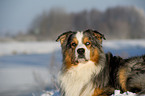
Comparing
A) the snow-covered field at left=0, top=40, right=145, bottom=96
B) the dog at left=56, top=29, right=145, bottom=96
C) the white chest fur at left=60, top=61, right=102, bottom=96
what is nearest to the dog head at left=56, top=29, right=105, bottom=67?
the dog at left=56, top=29, right=145, bottom=96

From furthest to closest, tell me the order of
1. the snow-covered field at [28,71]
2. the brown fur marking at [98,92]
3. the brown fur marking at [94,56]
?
the snow-covered field at [28,71] → the brown fur marking at [94,56] → the brown fur marking at [98,92]

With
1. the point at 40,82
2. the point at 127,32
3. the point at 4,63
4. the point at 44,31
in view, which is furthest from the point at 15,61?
the point at 127,32

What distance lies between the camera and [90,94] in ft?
13.9

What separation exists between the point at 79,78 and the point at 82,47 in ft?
2.72

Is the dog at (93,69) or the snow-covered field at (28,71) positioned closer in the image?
the dog at (93,69)

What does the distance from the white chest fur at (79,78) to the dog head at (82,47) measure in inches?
6.2

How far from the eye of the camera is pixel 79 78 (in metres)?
4.48

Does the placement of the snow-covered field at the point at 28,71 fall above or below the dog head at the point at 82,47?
below

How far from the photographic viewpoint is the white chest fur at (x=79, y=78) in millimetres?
4379

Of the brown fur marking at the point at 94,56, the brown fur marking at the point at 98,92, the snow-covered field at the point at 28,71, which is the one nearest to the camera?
the brown fur marking at the point at 98,92

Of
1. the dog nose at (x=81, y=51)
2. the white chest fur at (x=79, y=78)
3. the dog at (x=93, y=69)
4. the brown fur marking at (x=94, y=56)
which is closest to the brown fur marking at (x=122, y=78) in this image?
the dog at (x=93, y=69)

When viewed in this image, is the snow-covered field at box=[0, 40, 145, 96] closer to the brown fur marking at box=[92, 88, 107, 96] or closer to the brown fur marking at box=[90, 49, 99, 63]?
the brown fur marking at box=[90, 49, 99, 63]

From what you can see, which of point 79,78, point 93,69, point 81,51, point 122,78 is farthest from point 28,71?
point 122,78

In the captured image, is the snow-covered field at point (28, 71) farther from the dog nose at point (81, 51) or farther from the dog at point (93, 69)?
the dog nose at point (81, 51)
